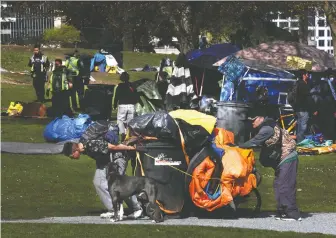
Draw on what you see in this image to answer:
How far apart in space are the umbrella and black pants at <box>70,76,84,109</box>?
4.56 meters

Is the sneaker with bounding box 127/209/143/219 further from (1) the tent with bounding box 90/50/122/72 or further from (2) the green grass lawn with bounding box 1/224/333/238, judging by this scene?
(1) the tent with bounding box 90/50/122/72

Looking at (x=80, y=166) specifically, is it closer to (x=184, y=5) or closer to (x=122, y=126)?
(x=122, y=126)

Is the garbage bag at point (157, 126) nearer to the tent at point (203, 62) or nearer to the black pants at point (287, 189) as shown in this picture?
the black pants at point (287, 189)

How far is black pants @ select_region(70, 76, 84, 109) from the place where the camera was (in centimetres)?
3107

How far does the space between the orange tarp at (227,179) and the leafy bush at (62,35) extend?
152 feet

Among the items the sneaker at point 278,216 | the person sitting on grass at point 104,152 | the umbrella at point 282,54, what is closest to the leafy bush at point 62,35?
the umbrella at point 282,54

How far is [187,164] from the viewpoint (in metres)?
15.6

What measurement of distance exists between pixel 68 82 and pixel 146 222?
50.0ft

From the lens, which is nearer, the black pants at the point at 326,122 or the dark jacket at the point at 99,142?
the dark jacket at the point at 99,142

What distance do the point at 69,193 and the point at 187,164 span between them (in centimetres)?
360

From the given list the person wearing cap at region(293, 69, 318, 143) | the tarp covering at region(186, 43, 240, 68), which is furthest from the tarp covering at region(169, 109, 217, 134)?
the tarp covering at region(186, 43, 240, 68)

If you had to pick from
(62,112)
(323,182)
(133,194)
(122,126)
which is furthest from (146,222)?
(62,112)

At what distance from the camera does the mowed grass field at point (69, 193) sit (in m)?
14.0

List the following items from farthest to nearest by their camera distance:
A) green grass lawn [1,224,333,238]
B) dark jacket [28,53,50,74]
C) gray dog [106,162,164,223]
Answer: dark jacket [28,53,50,74] → gray dog [106,162,164,223] → green grass lawn [1,224,333,238]
